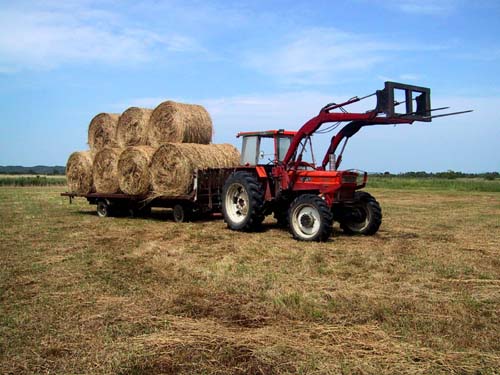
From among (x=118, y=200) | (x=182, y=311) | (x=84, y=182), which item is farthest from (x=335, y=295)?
(x=84, y=182)

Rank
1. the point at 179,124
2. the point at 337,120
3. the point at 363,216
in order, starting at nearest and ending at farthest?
the point at 337,120, the point at 363,216, the point at 179,124

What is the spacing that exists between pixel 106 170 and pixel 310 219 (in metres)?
6.64

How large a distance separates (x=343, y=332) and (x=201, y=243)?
540cm

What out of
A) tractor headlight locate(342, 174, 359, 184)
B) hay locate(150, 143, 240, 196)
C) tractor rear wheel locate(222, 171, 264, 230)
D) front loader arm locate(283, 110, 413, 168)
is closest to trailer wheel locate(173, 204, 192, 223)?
hay locate(150, 143, 240, 196)

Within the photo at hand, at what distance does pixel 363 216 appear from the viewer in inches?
425

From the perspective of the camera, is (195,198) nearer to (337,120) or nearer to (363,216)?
(363,216)

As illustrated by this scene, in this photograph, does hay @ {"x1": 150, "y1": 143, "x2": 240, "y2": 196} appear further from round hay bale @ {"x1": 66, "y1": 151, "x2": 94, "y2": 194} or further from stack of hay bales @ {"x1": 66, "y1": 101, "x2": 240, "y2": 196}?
round hay bale @ {"x1": 66, "y1": 151, "x2": 94, "y2": 194}

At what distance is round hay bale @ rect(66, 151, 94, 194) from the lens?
1495cm

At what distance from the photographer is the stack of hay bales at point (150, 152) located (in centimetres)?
1274

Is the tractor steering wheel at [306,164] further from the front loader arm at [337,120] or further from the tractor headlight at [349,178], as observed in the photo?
the tractor headlight at [349,178]

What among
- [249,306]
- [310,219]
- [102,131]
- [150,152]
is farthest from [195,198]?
[249,306]

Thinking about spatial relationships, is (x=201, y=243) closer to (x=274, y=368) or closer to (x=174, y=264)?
(x=174, y=264)

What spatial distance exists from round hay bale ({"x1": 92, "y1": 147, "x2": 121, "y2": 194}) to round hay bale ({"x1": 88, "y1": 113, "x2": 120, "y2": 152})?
58cm

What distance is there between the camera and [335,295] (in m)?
5.85
